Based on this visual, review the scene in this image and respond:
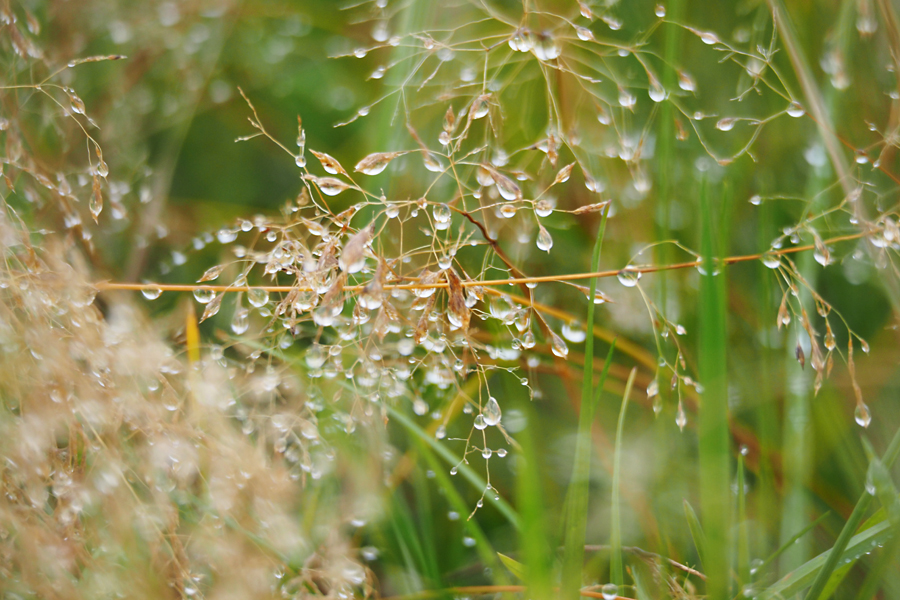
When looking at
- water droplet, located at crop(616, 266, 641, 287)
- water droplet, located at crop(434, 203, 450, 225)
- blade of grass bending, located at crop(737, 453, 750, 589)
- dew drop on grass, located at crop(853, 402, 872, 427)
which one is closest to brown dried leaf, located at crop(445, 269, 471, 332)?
water droplet, located at crop(434, 203, 450, 225)

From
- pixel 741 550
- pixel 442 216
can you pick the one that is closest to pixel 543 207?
pixel 442 216

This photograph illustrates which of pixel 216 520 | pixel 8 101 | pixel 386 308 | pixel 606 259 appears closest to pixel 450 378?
pixel 386 308

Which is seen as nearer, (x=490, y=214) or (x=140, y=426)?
(x=140, y=426)

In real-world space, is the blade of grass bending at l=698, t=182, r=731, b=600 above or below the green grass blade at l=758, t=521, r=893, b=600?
above

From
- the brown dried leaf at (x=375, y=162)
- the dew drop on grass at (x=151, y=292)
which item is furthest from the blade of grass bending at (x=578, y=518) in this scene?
the dew drop on grass at (x=151, y=292)

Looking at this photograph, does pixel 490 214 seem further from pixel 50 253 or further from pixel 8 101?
pixel 8 101

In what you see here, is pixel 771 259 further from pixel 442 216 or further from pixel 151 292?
pixel 151 292

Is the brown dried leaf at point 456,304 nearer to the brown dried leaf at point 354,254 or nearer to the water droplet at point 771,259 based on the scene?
the brown dried leaf at point 354,254

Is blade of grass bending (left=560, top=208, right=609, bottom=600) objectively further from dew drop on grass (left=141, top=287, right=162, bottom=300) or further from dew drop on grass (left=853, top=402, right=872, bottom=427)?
dew drop on grass (left=141, top=287, right=162, bottom=300)
